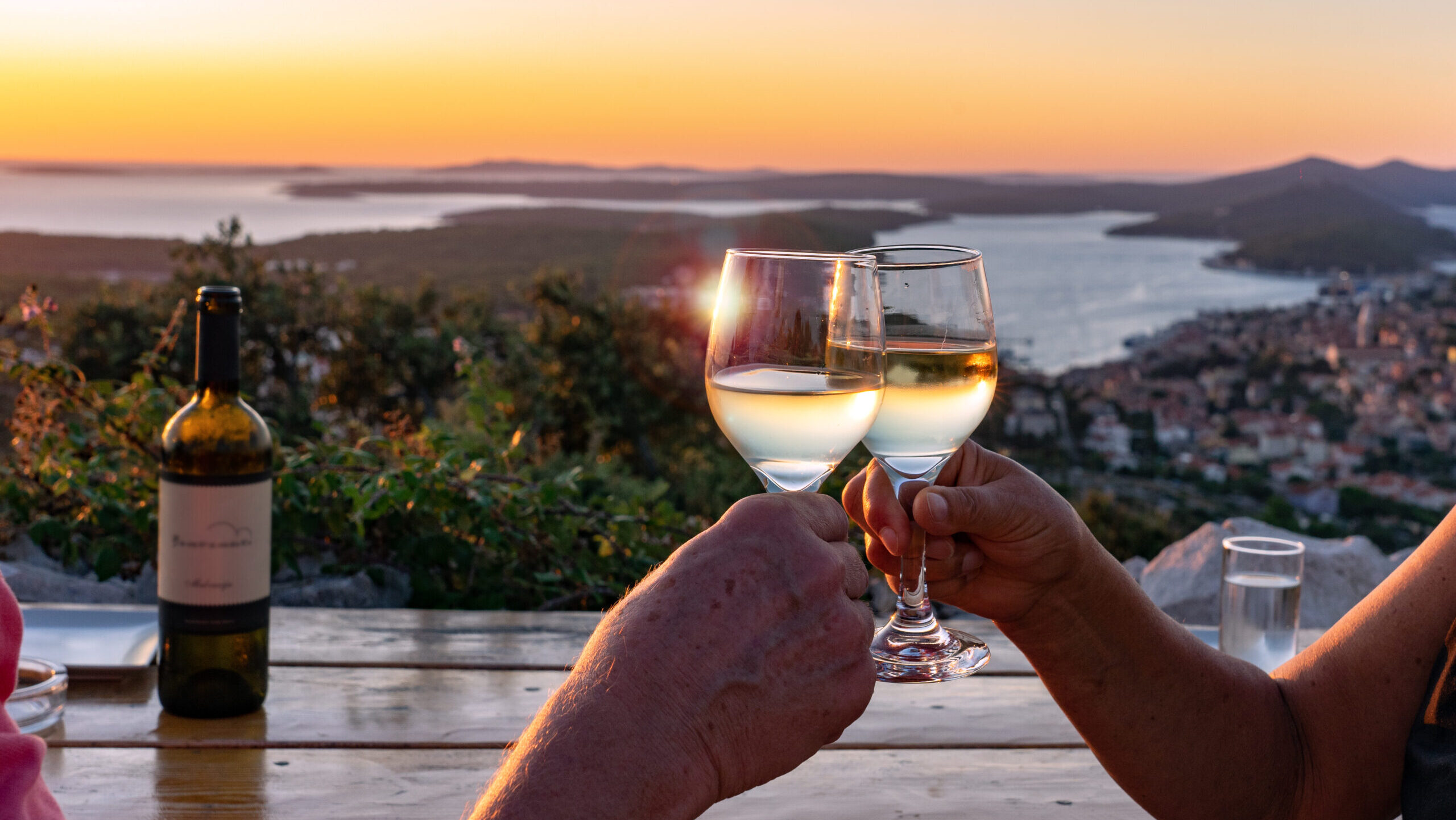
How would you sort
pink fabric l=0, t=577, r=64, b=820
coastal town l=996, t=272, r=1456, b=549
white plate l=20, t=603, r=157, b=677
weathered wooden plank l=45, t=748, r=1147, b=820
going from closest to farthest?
pink fabric l=0, t=577, r=64, b=820, weathered wooden plank l=45, t=748, r=1147, b=820, white plate l=20, t=603, r=157, b=677, coastal town l=996, t=272, r=1456, b=549

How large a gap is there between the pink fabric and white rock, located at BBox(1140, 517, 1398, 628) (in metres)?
2.63

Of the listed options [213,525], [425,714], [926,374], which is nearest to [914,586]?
[926,374]

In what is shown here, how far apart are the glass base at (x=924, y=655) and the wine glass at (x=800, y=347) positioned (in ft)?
0.79

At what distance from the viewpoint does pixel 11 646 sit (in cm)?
70

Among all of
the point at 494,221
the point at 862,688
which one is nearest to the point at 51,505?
the point at 862,688

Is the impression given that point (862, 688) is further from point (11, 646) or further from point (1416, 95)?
point (1416, 95)

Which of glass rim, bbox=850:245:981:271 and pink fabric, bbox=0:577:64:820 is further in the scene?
glass rim, bbox=850:245:981:271

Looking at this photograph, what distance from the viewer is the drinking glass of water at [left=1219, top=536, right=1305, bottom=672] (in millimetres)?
1674

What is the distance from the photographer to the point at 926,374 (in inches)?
41.8

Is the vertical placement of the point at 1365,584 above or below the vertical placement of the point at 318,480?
below

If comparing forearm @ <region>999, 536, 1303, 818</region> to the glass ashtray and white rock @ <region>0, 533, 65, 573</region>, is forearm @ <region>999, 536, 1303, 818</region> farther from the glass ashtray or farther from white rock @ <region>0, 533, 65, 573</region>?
white rock @ <region>0, 533, 65, 573</region>

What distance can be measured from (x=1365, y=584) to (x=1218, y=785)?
221 centimetres

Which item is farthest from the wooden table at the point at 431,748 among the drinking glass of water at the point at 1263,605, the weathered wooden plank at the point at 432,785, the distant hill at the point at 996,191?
the distant hill at the point at 996,191

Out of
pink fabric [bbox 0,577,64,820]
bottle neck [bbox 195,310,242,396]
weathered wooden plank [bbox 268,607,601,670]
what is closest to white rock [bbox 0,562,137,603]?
weathered wooden plank [bbox 268,607,601,670]
